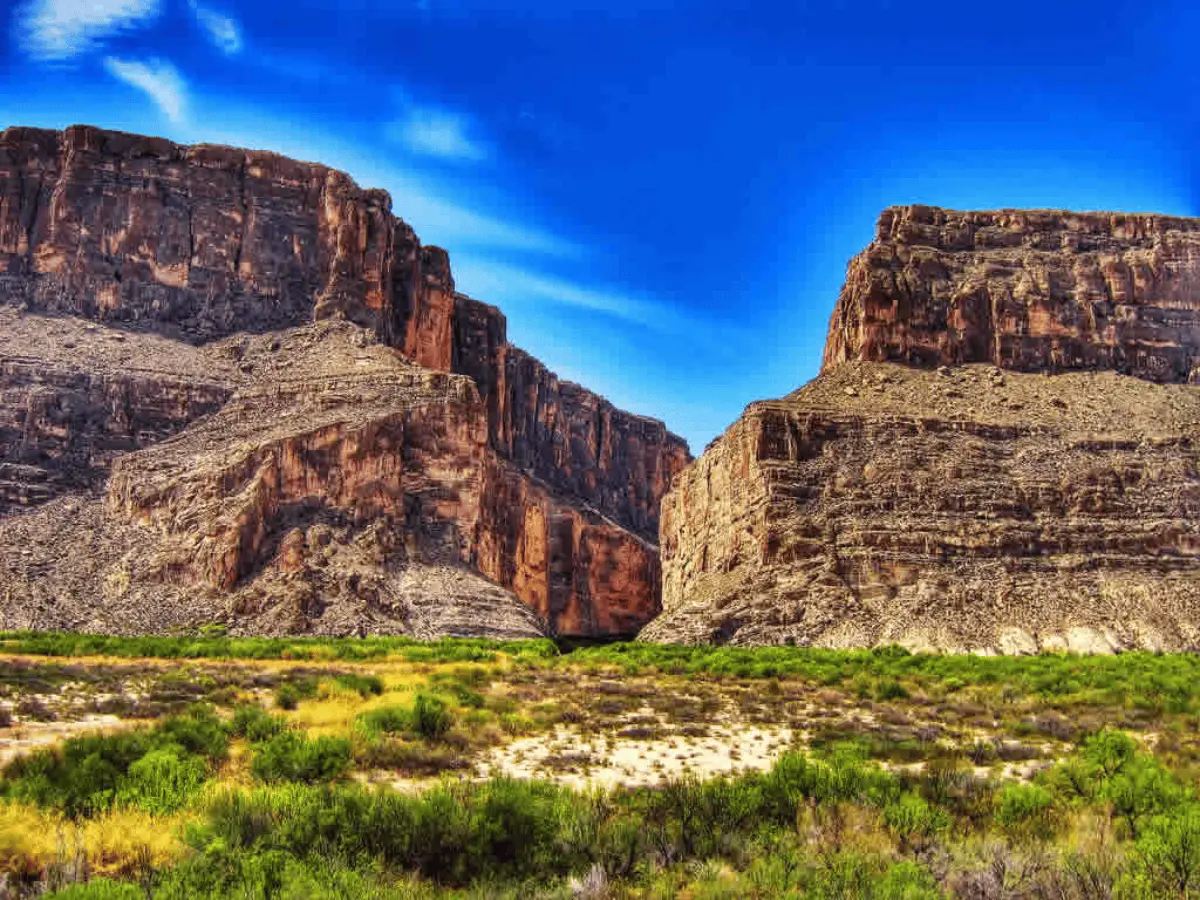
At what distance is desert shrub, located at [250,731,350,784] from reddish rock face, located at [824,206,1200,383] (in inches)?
2908

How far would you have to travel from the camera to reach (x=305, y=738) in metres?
18.4

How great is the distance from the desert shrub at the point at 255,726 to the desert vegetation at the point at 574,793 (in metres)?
0.08

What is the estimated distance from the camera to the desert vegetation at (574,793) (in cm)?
1177

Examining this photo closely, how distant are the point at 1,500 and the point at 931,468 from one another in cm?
5488

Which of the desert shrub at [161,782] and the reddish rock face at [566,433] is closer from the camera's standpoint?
the desert shrub at [161,782]

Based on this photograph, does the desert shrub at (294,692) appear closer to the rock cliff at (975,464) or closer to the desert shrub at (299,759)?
the desert shrub at (299,759)

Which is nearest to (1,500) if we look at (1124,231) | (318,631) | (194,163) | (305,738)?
(318,631)

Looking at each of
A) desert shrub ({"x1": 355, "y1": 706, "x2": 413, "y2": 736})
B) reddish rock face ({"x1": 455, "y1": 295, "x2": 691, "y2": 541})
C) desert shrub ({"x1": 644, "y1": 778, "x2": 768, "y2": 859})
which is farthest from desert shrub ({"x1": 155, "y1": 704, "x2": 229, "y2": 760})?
reddish rock face ({"x1": 455, "y1": 295, "x2": 691, "y2": 541})

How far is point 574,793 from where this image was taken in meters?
16.0

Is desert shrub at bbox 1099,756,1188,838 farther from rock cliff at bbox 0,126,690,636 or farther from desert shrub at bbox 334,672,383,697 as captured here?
rock cliff at bbox 0,126,690,636

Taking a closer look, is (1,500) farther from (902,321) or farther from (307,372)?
(902,321)

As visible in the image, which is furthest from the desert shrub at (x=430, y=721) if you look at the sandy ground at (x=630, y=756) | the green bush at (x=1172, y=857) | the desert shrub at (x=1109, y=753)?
the green bush at (x=1172, y=857)

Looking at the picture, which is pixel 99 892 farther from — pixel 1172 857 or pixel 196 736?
pixel 1172 857

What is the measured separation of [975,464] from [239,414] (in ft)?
152
